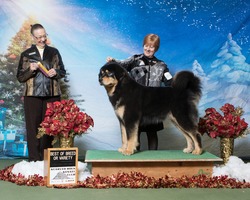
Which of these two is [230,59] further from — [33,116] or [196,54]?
[33,116]

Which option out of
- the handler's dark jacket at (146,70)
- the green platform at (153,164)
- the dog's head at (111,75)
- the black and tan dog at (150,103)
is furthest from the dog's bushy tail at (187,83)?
the green platform at (153,164)

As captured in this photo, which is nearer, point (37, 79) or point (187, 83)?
point (187, 83)

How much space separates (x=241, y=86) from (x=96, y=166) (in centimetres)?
257

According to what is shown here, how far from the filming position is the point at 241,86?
480cm

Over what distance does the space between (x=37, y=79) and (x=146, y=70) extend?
1178mm

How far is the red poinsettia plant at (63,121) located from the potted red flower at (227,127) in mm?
1345

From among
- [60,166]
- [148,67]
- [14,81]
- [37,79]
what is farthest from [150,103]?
[14,81]

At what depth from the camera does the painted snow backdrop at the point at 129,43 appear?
4582mm

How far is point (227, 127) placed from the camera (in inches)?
143

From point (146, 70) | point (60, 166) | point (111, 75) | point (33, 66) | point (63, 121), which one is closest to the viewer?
point (60, 166)

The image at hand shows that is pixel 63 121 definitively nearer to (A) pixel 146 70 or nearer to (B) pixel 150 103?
(B) pixel 150 103

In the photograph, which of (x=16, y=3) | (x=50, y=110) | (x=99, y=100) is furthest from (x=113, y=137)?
(x=16, y=3)

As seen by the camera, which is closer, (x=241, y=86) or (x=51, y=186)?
(x=51, y=186)

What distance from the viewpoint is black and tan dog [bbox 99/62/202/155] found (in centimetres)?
332
